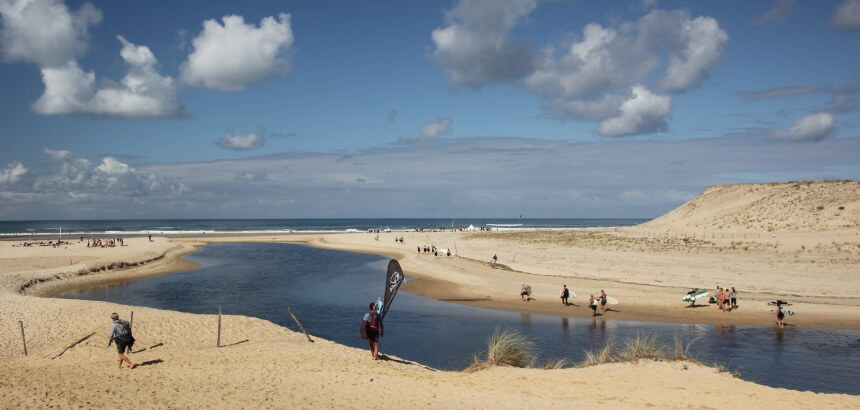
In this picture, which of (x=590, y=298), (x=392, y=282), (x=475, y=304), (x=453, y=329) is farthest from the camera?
(x=475, y=304)

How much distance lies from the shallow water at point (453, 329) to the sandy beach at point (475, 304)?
8.36ft

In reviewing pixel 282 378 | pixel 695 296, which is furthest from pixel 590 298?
pixel 282 378

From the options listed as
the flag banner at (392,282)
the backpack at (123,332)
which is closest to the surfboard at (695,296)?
the flag banner at (392,282)

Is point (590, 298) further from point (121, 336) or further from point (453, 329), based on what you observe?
point (121, 336)

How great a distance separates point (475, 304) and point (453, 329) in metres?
7.01

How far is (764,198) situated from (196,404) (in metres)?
75.9

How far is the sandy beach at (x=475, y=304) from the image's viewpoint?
510 inches

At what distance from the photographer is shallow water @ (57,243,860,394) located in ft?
63.0

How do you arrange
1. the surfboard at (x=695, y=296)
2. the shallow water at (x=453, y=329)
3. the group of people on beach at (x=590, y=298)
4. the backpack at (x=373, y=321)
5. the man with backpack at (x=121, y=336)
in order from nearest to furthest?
1. the man with backpack at (x=121, y=336)
2. the backpack at (x=373, y=321)
3. the shallow water at (x=453, y=329)
4. the group of people on beach at (x=590, y=298)
5. the surfboard at (x=695, y=296)

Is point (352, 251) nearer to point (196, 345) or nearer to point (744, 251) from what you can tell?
point (744, 251)

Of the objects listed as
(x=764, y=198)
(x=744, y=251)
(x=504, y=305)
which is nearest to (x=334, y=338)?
(x=504, y=305)

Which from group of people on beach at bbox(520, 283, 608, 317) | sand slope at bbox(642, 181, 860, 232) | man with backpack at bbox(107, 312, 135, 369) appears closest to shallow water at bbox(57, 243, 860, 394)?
group of people on beach at bbox(520, 283, 608, 317)

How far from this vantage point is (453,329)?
25453mm

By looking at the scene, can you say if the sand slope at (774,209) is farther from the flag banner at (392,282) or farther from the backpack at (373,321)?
the backpack at (373,321)
